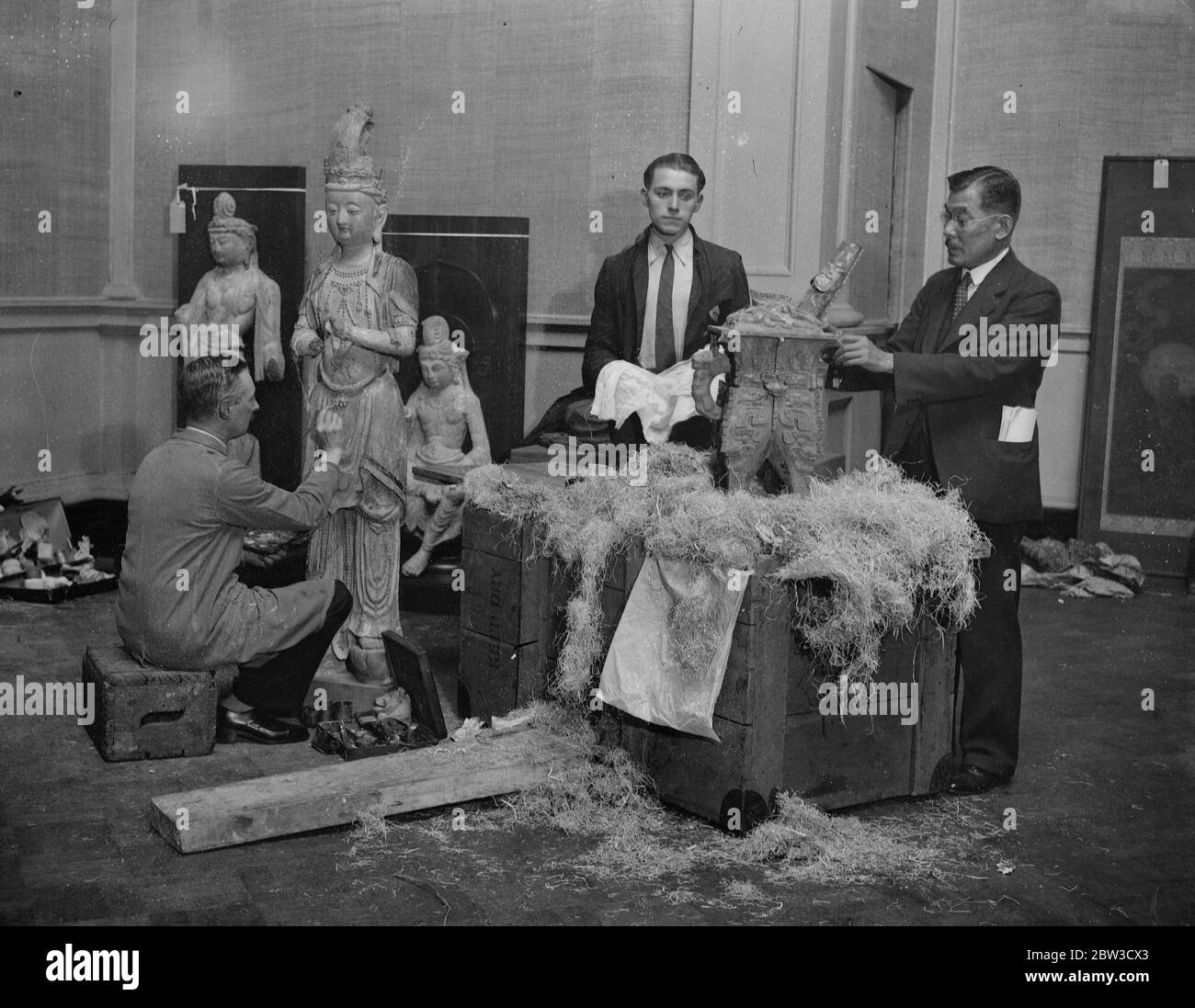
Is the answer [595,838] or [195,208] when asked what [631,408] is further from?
[195,208]

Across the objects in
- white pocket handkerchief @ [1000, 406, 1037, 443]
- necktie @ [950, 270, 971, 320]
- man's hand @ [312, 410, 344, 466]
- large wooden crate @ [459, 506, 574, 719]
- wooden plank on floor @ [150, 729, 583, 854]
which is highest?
necktie @ [950, 270, 971, 320]

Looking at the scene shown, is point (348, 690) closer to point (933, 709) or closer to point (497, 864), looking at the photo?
point (497, 864)

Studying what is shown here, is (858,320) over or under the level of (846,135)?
under

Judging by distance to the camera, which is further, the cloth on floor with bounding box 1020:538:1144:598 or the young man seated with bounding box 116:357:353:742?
the cloth on floor with bounding box 1020:538:1144:598

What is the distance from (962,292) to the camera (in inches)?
205

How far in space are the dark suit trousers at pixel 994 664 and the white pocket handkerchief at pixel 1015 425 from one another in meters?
0.31

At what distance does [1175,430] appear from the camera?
927 centimetres

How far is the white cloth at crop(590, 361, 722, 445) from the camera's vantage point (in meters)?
5.37

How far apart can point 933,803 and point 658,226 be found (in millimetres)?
2406

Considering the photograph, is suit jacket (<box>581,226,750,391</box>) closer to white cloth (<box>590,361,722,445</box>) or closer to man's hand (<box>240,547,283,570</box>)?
white cloth (<box>590,361,722,445</box>)

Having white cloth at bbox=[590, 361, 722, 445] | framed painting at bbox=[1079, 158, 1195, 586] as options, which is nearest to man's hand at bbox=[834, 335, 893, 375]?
white cloth at bbox=[590, 361, 722, 445]

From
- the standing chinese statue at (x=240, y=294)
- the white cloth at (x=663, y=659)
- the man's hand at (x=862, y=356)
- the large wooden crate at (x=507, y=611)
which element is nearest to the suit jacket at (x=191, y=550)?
the large wooden crate at (x=507, y=611)

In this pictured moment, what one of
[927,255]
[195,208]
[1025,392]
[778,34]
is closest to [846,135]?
[778,34]

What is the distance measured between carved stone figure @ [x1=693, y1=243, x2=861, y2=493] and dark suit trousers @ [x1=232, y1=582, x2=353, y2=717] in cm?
166
